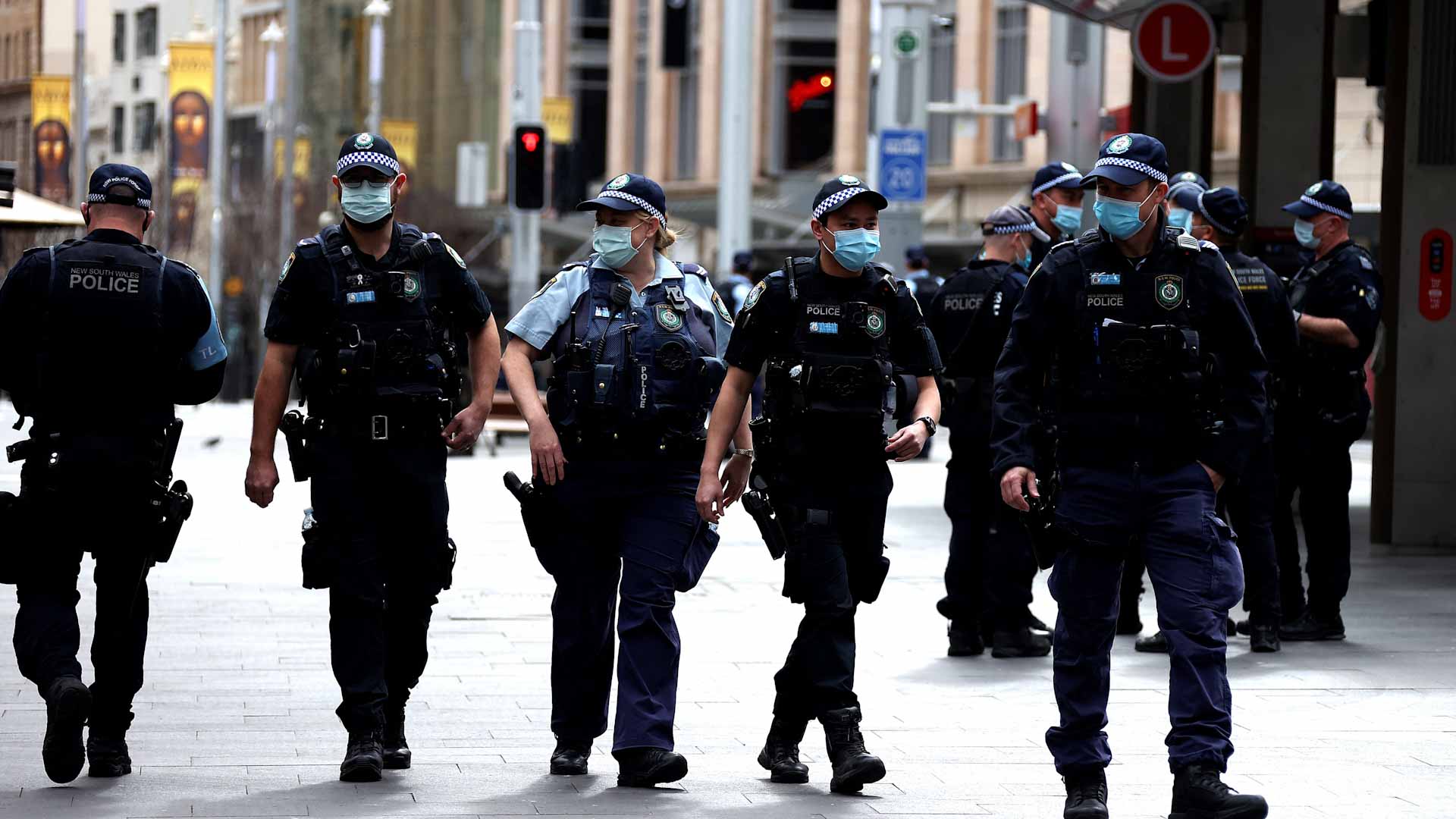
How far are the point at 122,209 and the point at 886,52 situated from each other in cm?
1525

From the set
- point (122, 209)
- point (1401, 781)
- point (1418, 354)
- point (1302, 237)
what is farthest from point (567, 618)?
point (1418, 354)

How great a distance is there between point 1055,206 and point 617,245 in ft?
10.6

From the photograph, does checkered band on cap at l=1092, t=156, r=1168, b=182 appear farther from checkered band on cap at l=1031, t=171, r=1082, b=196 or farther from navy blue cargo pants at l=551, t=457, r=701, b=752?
checkered band on cap at l=1031, t=171, r=1082, b=196

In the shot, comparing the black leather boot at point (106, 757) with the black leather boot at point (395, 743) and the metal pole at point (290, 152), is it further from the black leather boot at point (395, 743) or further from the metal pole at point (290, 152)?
the metal pole at point (290, 152)

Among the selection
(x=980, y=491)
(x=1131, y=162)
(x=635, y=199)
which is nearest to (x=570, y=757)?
(x=635, y=199)

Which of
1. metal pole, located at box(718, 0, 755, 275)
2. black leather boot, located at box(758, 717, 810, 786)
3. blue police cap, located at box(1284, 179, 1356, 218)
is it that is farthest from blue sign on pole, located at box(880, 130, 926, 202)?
black leather boot, located at box(758, 717, 810, 786)

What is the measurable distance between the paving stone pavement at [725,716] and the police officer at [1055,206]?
1778 millimetres

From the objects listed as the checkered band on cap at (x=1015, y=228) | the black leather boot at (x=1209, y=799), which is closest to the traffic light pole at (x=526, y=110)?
the checkered band on cap at (x=1015, y=228)

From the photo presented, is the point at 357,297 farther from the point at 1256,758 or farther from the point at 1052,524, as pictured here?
the point at 1256,758

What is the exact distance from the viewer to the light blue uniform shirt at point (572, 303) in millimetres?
7773

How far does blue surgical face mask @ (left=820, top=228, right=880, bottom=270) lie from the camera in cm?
748

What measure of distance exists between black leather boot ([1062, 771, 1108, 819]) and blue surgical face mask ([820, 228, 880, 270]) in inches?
65.6

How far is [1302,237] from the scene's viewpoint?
37.5ft

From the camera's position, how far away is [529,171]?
87.3ft
